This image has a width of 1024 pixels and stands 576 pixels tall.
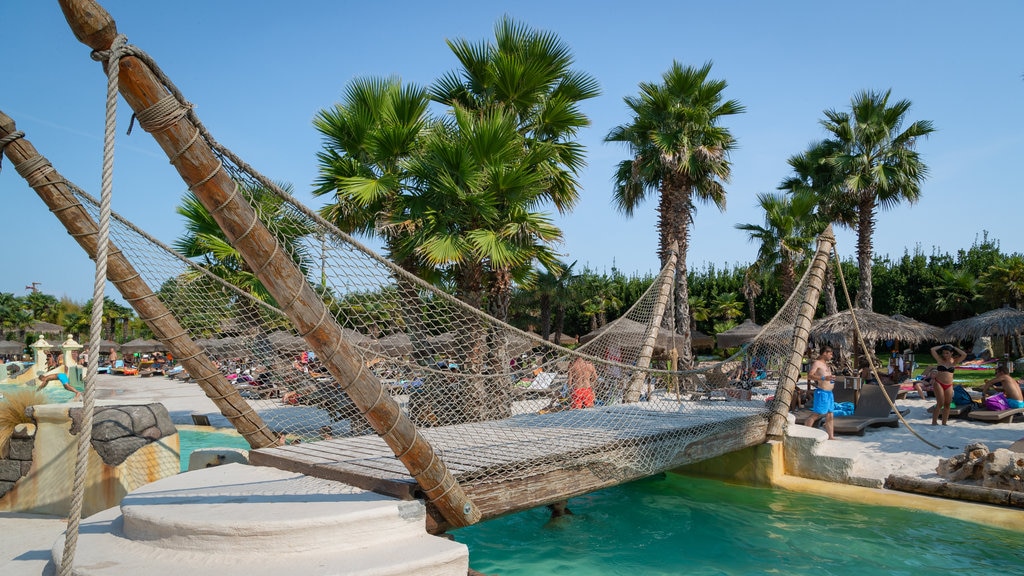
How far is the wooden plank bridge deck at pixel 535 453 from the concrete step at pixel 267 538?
0.29 metres

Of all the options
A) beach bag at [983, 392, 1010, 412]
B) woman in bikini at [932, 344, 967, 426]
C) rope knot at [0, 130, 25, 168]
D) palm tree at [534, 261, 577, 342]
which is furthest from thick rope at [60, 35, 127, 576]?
palm tree at [534, 261, 577, 342]

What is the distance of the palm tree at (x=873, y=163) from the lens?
63.0ft

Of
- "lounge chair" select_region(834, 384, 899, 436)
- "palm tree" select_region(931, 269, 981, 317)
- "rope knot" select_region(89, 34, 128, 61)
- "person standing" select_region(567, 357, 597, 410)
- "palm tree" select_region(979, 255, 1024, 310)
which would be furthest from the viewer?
"palm tree" select_region(931, 269, 981, 317)

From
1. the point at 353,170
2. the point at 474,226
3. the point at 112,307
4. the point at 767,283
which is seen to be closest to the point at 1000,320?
the point at 767,283

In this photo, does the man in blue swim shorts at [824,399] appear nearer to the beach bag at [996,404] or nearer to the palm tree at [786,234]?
the beach bag at [996,404]

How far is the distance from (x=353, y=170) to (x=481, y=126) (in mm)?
2154

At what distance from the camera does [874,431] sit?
9102mm

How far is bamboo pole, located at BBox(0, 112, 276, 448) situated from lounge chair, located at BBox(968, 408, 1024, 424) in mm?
9941

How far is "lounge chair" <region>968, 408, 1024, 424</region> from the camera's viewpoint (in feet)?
30.8

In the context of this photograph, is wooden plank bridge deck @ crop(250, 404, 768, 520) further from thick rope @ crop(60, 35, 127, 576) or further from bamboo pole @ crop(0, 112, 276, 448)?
thick rope @ crop(60, 35, 127, 576)

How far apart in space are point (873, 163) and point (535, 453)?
19.3 meters

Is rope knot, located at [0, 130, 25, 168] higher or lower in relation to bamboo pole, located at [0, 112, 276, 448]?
higher

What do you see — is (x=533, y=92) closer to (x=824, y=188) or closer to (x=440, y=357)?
(x=440, y=357)

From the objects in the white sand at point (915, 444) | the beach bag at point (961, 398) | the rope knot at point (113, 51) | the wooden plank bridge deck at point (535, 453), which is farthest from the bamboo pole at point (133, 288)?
the beach bag at point (961, 398)
